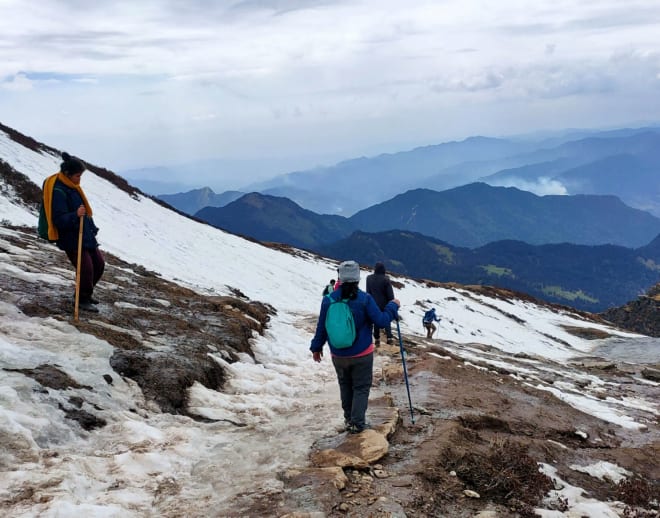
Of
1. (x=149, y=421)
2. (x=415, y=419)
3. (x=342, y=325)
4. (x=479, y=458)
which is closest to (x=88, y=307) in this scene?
(x=149, y=421)

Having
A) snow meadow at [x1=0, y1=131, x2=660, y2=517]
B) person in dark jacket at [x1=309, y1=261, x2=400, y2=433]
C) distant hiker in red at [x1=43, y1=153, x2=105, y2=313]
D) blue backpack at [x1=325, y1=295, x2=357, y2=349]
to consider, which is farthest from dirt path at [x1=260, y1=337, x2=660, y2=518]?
distant hiker in red at [x1=43, y1=153, x2=105, y2=313]

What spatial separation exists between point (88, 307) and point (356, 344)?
270 inches

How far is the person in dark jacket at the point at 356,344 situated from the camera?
7703 millimetres

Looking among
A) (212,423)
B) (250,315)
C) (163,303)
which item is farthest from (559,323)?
(212,423)

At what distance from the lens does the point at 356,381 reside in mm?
8141

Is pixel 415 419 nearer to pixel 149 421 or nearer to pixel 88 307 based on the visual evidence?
pixel 149 421

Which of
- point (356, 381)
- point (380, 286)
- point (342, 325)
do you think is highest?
point (380, 286)

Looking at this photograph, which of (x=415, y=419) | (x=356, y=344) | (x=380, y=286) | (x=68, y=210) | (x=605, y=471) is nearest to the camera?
(x=356, y=344)

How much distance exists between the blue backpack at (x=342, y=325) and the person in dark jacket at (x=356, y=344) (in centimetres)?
11

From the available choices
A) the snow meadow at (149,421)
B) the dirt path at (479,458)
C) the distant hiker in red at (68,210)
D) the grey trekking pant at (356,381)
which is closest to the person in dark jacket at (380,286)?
the dirt path at (479,458)

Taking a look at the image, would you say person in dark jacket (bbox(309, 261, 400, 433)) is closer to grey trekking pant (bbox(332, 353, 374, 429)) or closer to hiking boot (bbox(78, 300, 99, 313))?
grey trekking pant (bbox(332, 353, 374, 429))

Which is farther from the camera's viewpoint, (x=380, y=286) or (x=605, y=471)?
(x=380, y=286)

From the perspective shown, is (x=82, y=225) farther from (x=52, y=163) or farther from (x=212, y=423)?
(x=52, y=163)

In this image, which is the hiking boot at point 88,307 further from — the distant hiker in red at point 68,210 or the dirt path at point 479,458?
the dirt path at point 479,458
